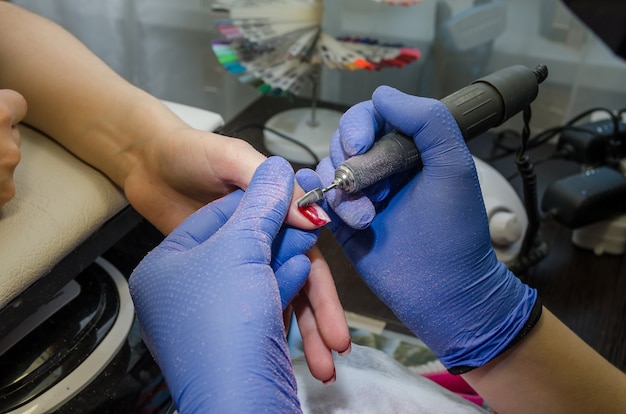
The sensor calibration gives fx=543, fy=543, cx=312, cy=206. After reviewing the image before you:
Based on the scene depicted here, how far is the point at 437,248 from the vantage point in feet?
1.86

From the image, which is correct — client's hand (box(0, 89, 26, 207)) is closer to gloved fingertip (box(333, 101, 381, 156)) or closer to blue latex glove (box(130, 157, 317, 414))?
blue latex glove (box(130, 157, 317, 414))

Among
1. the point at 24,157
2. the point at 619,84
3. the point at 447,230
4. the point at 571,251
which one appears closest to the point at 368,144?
the point at 447,230

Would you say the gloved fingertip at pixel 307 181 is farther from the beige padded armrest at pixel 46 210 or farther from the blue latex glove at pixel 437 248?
the beige padded armrest at pixel 46 210

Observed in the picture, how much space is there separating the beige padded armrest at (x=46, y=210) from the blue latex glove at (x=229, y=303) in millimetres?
146

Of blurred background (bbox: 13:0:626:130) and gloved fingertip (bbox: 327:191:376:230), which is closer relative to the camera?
gloved fingertip (bbox: 327:191:376:230)

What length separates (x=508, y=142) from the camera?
1077 millimetres

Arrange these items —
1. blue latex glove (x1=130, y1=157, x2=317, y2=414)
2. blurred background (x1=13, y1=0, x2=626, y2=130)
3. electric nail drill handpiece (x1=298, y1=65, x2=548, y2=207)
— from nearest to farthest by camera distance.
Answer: blue latex glove (x1=130, y1=157, x2=317, y2=414)
electric nail drill handpiece (x1=298, y1=65, x2=548, y2=207)
blurred background (x1=13, y1=0, x2=626, y2=130)

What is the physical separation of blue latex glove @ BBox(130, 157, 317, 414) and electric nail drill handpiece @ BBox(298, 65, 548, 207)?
0.16ft

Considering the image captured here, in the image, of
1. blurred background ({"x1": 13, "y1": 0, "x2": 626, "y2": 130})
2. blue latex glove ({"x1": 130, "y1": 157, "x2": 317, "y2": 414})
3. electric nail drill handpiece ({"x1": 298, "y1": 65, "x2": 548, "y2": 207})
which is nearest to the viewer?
blue latex glove ({"x1": 130, "y1": 157, "x2": 317, "y2": 414})

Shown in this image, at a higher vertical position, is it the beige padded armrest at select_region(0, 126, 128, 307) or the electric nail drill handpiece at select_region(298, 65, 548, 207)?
the electric nail drill handpiece at select_region(298, 65, 548, 207)

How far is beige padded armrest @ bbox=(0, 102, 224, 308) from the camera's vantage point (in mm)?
544

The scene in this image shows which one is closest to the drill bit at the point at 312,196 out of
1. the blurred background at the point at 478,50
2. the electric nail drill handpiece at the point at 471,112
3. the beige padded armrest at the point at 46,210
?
the electric nail drill handpiece at the point at 471,112

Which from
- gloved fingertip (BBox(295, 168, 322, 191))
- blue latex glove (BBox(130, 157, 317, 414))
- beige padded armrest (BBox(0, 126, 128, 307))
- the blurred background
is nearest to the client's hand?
beige padded armrest (BBox(0, 126, 128, 307))

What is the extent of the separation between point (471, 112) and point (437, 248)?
142 mm
